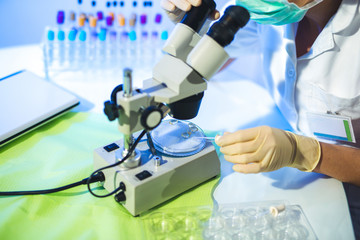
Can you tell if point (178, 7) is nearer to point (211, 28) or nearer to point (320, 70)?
point (211, 28)

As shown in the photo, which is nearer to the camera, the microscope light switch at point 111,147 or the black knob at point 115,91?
the black knob at point 115,91

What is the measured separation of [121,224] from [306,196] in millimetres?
588

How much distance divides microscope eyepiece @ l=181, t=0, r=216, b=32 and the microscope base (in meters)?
0.37

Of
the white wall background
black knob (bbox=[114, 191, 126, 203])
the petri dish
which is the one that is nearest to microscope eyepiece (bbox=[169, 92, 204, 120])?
the petri dish

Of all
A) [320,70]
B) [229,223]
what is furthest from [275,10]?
[229,223]

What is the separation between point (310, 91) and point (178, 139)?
0.58 meters

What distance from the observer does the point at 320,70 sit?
4.09 feet

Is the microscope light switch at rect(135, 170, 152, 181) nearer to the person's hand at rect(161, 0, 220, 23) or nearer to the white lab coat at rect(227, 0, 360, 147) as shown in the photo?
the person's hand at rect(161, 0, 220, 23)

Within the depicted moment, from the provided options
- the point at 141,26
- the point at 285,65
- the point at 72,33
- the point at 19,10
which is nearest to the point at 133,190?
the point at 285,65

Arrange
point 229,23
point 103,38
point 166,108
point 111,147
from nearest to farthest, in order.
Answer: point 229,23 < point 166,108 < point 111,147 < point 103,38

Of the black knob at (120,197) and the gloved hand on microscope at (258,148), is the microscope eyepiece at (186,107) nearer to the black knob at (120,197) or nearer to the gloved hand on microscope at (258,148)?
the gloved hand on microscope at (258,148)

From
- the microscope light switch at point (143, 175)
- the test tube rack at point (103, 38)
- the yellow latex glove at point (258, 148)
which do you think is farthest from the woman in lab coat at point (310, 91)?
the test tube rack at point (103, 38)

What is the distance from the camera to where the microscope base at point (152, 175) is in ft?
3.06

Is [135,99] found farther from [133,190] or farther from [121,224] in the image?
[121,224]
